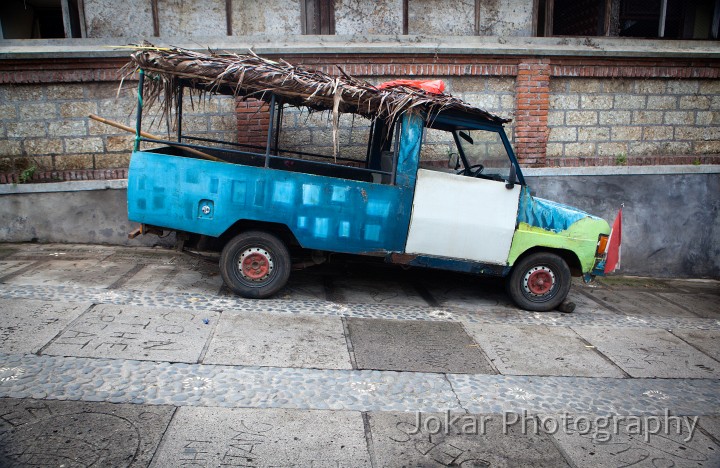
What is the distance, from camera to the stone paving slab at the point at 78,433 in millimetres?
3072

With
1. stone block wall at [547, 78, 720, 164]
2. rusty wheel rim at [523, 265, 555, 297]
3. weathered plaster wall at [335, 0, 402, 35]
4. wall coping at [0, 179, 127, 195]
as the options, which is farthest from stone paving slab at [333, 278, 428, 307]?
weathered plaster wall at [335, 0, 402, 35]

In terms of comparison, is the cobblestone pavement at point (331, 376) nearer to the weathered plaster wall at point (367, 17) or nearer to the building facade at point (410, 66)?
the building facade at point (410, 66)

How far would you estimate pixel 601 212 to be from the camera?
887cm

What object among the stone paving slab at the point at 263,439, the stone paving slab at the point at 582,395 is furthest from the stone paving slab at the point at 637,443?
A: the stone paving slab at the point at 263,439

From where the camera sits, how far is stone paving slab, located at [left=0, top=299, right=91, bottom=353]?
439 cm

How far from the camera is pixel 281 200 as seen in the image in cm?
573

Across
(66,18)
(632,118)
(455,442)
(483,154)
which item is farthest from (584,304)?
(66,18)

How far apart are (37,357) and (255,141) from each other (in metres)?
4.62

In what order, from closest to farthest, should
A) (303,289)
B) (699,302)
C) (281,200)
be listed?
(281,200) → (303,289) → (699,302)

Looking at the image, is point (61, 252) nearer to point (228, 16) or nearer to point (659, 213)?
point (228, 16)

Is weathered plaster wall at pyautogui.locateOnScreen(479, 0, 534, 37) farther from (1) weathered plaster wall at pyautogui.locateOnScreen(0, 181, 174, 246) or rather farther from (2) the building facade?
(1) weathered plaster wall at pyautogui.locateOnScreen(0, 181, 174, 246)

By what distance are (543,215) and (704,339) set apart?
2.33m

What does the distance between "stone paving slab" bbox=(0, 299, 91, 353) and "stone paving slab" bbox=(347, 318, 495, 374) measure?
2.74 m

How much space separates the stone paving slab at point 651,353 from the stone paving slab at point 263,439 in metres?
3.06
